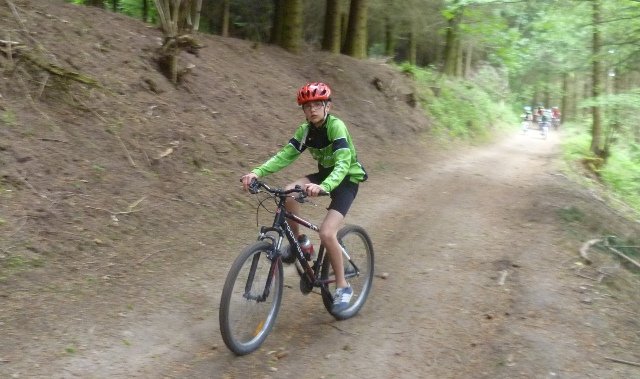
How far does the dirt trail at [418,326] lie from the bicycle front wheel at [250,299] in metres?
0.16

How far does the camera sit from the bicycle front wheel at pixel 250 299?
4500mm

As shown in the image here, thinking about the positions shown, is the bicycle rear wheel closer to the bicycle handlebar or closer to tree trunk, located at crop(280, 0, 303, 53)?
the bicycle handlebar

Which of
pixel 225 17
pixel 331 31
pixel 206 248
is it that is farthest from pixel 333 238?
pixel 225 17

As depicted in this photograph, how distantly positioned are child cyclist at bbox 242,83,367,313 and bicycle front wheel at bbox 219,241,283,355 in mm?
526

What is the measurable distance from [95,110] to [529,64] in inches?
1192

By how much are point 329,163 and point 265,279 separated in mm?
1284

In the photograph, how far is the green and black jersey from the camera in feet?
16.6

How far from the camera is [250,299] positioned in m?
4.79

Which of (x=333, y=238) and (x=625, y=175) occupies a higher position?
(x=625, y=175)

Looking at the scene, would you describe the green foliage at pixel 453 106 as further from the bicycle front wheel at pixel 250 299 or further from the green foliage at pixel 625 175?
the bicycle front wheel at pixel 250 299

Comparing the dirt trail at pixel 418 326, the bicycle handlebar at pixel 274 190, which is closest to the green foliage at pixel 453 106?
the dirt trail at pixel 418 326

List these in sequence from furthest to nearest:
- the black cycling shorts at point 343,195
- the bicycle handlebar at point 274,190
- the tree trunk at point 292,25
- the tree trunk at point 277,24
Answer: the tree trunk at point 277,24, the tree trunk at point 292,25, the black cycling shorts at point 343,195, the bicycle handlebar at point 274,190

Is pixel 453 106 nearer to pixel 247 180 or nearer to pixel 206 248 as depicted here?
pixel 206 248

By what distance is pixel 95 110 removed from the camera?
28.5 ft
